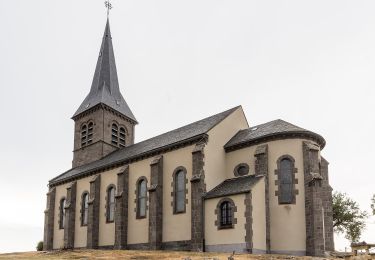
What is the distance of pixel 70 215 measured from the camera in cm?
4291

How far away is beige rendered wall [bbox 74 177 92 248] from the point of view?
41000 millimetres

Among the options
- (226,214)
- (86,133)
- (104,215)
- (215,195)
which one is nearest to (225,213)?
(226,214)

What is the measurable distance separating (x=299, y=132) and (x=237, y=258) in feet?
37.5

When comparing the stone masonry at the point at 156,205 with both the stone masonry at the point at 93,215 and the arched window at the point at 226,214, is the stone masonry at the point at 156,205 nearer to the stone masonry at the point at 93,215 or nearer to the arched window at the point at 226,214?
the arched window at the point at 226,214

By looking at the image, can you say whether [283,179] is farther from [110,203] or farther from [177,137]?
[110,203]

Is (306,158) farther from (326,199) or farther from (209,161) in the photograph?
(209,161)

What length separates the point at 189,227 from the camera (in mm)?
30828

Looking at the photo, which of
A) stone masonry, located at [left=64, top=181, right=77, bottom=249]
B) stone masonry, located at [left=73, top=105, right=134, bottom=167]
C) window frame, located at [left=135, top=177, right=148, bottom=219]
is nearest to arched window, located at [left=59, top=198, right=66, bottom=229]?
stone masonry, located at [left=64, top=181, right=77, bottom=249]

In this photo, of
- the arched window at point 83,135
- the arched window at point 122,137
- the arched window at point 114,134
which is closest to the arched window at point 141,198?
the arched window at point 114,134

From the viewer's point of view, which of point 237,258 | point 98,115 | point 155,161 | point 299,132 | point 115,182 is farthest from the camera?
point 98,115

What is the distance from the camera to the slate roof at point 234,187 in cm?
2859

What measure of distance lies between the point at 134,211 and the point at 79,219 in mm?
9174

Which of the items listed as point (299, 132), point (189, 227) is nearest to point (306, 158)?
point (299, 132)

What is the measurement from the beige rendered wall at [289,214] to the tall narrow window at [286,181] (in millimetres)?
343
